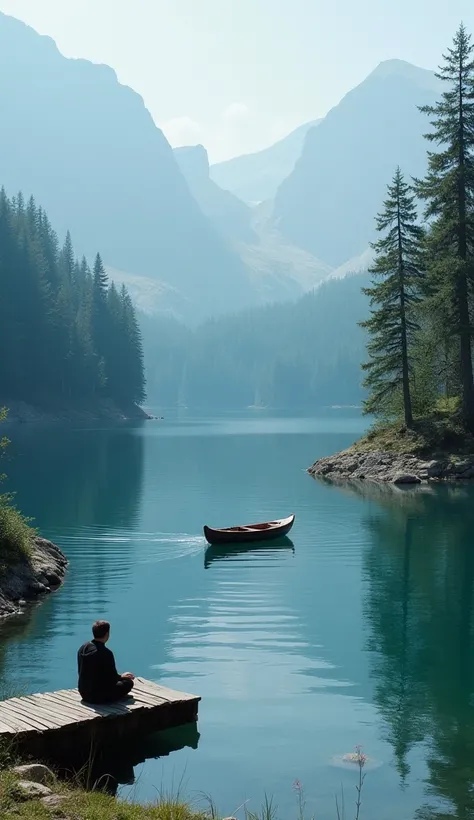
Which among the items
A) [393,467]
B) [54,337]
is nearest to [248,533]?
[393,467]

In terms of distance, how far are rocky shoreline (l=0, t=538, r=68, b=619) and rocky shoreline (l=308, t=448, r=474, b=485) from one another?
2978 centimetres

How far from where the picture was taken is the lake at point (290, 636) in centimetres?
1289

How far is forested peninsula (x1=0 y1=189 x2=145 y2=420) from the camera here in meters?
117

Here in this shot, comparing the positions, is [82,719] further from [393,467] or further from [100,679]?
[393,467]

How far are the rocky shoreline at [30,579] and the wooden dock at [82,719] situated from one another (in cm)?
888

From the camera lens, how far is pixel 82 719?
12.8 metres

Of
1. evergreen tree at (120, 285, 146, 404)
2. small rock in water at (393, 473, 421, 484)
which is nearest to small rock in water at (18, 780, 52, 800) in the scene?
small rock in water at (393, 473, 421, 484)

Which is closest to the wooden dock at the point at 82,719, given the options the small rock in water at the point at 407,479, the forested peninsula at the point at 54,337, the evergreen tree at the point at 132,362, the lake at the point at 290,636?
the lake at the point at 290,636

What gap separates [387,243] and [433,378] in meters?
9.42

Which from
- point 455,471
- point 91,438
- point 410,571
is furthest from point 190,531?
point 91,438

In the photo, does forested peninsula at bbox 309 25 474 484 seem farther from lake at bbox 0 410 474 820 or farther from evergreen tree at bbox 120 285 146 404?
evergreen tree at bbox 120 285 146 404

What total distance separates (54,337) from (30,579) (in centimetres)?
10328

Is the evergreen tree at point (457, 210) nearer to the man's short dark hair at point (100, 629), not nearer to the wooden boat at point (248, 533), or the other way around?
the wooden boat at point (248, 533)

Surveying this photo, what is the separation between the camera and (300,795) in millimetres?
12102
